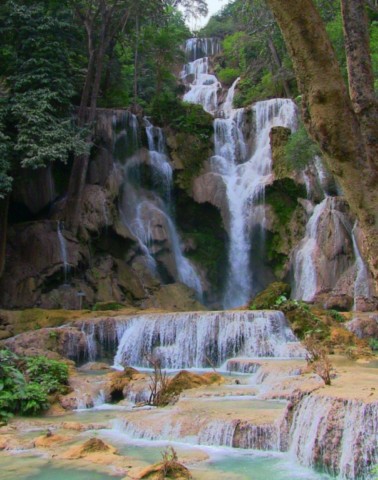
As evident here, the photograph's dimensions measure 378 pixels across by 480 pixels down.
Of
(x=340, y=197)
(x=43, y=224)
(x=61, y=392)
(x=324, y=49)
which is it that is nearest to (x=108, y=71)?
(x=43, y=224)

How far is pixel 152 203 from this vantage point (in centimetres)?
2491

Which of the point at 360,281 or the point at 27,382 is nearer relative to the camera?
the point at 27,382

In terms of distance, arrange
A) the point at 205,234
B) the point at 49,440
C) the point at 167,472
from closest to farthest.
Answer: the point at 167,472, the point at 49,440, the point at 205,234

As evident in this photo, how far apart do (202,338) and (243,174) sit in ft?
41.2

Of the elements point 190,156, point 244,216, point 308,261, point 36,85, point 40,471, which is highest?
point 36,85

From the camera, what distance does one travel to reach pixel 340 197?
2202 cm

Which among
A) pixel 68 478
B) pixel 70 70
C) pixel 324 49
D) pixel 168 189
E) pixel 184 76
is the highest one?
pixel 184 76

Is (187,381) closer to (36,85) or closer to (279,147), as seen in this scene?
(36,85)

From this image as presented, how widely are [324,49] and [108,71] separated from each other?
84.0 feet

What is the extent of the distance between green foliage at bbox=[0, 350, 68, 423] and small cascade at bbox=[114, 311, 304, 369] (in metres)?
3.65

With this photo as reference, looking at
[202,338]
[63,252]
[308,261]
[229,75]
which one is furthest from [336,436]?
[229,75]

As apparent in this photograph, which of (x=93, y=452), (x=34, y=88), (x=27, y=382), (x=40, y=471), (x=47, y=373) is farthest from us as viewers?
(x=34, y=88)

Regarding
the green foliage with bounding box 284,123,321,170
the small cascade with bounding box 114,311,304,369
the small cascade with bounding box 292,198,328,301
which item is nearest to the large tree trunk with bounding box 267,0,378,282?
the small cascade with bounding box 114,311,304,369

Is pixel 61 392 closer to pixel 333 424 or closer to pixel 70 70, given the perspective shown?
pixel 333 424
